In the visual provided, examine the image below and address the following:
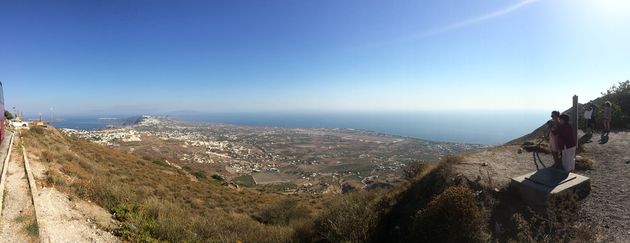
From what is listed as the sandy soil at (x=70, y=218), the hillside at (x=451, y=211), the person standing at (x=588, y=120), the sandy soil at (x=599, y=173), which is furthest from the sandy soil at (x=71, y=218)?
the person standing at (x=588, y=120)

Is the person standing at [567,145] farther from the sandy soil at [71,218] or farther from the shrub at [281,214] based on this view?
the sandy soil at [71,218]

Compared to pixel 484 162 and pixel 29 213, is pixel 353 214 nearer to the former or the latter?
pixel 484 162

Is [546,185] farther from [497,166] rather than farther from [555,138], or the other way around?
[497,166]

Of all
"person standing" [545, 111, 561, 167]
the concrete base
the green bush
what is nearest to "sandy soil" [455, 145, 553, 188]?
the concrete base

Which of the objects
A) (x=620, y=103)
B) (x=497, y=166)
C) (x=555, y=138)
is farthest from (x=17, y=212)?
(x=620, y=103)

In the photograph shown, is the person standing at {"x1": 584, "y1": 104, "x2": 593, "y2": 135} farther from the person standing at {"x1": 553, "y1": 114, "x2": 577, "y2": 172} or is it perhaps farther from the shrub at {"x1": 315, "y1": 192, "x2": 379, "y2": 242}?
the shrub at {"x1": 315, "y1": 192, "x2": 379, "y2": 242}

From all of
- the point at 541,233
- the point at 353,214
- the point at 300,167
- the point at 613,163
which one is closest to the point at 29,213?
the point at 353,214
